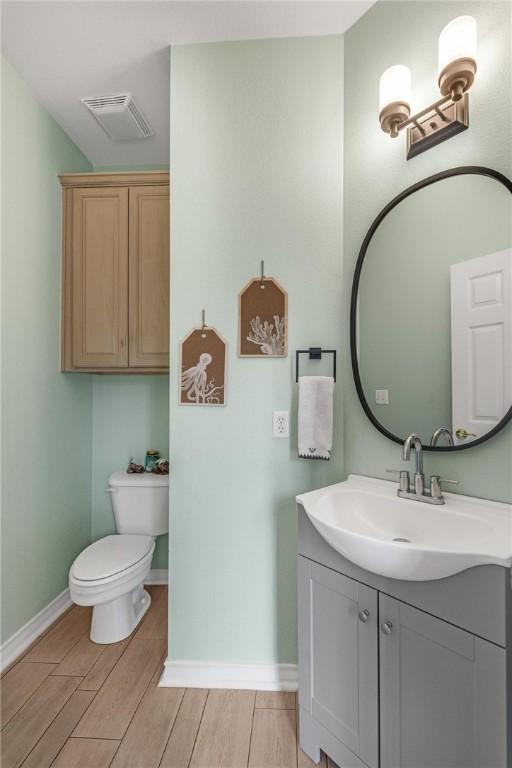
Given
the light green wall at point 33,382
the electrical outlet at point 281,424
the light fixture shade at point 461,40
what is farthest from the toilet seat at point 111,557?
the light fixture shade at point 461,40

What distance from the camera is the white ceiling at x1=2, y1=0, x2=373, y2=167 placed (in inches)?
59.0

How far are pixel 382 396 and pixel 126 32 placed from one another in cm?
185

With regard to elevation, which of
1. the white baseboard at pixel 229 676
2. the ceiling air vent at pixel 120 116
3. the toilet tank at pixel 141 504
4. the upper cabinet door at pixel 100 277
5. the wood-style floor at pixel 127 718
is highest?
the ceiling air vent at pixel 120 116

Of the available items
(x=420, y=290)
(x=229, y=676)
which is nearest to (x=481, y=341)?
(x=420, y=290)

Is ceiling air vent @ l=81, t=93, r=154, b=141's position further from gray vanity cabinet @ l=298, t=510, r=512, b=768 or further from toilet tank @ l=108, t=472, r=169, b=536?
gray vanity cabinet @ l=298, t=510, r=512, b=768

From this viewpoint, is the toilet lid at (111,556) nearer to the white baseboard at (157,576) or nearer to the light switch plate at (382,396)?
the white baseboard at (157,576)

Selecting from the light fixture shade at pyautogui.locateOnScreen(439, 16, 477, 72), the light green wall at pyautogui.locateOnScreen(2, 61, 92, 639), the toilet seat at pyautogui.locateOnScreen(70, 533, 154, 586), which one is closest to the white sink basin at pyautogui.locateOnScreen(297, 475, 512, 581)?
the toilet seat at pyautogui.locateOnScreen(70, 533, 154, 586)

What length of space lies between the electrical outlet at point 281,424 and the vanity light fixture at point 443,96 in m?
1.10

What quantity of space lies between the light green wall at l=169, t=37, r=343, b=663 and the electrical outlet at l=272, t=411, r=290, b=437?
28mm

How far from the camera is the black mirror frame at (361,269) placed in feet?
3.71

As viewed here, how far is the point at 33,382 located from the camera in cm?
196

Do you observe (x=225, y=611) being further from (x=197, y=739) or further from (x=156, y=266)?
(x=156, y=266)

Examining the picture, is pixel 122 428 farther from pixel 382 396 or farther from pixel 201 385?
pixel 382 396

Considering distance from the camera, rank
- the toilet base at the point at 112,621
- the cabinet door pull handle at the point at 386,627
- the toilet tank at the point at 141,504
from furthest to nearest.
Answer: the toilet tank at the point at 141,504, the toilet base at the point at 112,621, the cabinet door pull handle at the point at 386,627
